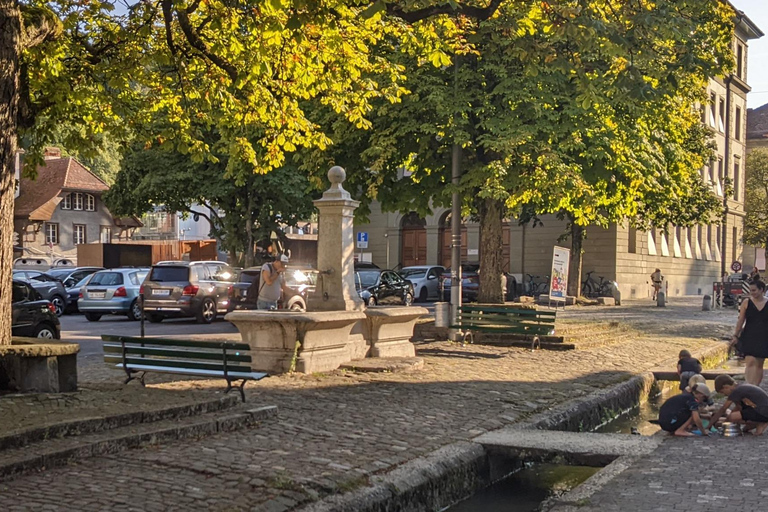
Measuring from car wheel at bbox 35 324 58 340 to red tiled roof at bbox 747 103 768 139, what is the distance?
77043 millimetres

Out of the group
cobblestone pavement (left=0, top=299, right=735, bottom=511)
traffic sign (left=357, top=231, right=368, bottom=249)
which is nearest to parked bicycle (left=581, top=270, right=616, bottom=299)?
traffic sign (left=357, top=231, right=368, bottom=249)

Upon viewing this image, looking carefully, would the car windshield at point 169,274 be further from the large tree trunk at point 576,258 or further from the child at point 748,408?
the large tree trunk at point 576,258

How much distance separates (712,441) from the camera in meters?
9.02

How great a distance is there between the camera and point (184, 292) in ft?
80.3

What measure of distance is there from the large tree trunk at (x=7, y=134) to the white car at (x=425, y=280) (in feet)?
99.2

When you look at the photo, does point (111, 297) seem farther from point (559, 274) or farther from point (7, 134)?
point (7, 134)

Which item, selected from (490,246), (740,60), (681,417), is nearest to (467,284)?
(490,246)

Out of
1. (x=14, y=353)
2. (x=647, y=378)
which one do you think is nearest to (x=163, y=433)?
(x=14, y=353)

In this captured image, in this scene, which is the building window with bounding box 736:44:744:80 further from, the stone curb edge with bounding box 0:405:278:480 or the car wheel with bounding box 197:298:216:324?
the stone curb edge with bounding box 0:405:278:480

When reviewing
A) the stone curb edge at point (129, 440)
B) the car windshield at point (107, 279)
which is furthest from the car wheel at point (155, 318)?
the stone curb edge at point (129, 440)

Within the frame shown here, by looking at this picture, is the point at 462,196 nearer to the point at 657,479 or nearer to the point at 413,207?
the point at 413,207

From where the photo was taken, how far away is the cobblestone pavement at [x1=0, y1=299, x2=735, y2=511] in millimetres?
6031

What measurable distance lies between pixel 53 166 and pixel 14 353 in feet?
196

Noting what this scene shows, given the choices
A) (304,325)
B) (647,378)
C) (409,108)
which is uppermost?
(409,108)
